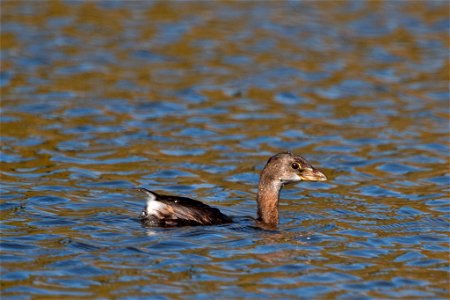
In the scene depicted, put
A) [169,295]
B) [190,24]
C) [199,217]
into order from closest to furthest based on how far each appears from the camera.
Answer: [169,295] < [199,217] < [190,24]

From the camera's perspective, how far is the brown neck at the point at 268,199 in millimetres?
12516

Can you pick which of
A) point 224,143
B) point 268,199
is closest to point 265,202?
point 268,199

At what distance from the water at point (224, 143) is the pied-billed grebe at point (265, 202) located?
19 cm

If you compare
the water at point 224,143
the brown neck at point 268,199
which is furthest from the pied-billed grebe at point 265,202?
the water at point 224,143

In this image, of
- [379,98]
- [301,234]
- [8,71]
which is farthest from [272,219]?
[8,71]

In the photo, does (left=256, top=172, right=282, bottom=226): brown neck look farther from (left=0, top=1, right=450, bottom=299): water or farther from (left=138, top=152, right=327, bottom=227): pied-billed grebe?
(left=0, top=1, right=450, bottom=299): water

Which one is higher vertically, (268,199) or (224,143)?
(224,143)

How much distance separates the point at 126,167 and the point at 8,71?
651cm

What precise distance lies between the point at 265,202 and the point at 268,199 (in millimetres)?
57

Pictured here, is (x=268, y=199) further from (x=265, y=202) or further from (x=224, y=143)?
(x=224, y=143)

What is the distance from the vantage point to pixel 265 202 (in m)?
12.6

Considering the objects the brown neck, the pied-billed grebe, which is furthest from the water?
the brown neck

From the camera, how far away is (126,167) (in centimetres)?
1539

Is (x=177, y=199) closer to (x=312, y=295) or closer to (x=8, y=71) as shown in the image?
(x=312, y=295)
